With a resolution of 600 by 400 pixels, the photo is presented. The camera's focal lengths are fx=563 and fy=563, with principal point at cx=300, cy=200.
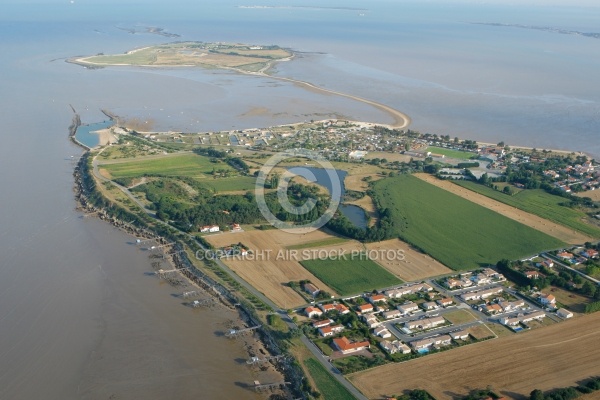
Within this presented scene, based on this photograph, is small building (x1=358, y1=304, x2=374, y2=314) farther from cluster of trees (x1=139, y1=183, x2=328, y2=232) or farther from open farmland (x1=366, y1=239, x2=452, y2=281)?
cluster of trees (x1=139, y1=183, x2=328, y2=232)

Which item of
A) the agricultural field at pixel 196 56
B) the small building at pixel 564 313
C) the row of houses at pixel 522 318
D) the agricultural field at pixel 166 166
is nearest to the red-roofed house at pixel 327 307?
the row of houses at pixel 522 318

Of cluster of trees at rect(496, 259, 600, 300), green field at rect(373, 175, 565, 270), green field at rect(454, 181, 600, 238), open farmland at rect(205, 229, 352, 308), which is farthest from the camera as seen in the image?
green field at rect(454, 181, 600, 238)

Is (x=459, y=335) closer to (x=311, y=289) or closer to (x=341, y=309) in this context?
(x=341, y=309)

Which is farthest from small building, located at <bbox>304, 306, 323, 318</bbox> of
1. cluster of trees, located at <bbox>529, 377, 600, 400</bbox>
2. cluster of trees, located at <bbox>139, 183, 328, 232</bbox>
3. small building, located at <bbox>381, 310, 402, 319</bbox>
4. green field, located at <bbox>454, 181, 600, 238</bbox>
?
green field, located at <bbox>454, 181, 600, 238</bbox>

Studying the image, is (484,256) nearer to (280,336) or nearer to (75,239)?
(280,336)

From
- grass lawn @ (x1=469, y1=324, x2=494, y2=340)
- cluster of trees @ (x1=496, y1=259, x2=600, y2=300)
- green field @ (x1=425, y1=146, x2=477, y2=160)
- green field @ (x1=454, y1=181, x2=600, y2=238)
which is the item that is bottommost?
grass lawn @ (x1=469, y1=324, x2=494, y2=340)

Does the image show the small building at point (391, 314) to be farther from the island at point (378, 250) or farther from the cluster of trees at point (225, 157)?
the cluster of trees at point (225, 157)
